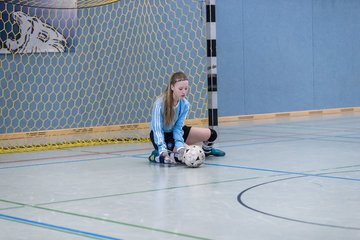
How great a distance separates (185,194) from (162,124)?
5.08ft

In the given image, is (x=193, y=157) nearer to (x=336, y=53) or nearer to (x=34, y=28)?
(x=34, y=28)

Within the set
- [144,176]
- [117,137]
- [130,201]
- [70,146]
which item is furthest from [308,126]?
[130,201]

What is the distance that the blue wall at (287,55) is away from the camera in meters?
10.8

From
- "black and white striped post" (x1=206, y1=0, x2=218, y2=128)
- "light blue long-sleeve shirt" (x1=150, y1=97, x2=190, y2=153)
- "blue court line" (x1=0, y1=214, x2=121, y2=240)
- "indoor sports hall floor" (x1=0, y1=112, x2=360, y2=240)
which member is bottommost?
"indoor sports hall floor" (x1=0, y1=112, x2=360, y2=240)

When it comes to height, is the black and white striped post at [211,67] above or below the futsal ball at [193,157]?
above

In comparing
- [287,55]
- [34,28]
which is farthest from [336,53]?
[34,28]

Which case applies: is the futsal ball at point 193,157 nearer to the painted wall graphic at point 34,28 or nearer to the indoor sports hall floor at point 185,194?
the indoor sports hall floor at point 185,194

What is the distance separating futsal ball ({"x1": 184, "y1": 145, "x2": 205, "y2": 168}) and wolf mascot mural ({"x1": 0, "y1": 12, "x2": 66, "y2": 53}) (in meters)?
3.50

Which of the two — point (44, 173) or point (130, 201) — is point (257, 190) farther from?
point (44, 173)

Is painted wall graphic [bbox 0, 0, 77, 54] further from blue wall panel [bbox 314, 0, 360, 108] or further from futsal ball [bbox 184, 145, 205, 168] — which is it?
blue wall panel [bbox 314, 0, 360, 108]

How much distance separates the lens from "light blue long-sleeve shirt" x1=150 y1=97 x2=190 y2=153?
5.53 meters

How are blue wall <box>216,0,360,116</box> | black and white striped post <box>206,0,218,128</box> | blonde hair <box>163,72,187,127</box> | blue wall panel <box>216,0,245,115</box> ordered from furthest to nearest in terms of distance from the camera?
blue wall <box>216,0,360,116</box>, blue wall panel <box>216,0,245,115</box>, black and white striped post <box>206,0,218,128</box>, blonde hair <box>163,72,187,127</box>

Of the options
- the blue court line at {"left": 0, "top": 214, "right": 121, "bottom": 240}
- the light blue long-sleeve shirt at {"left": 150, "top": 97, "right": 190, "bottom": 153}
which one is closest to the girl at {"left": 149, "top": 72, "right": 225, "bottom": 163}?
the light blue long-sleeve shirt at {"left": 150, "top": 97, "right": 190, "bottom": 153}

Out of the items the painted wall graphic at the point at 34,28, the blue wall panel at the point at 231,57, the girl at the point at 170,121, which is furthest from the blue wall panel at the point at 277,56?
the girl at the point at 170,121
